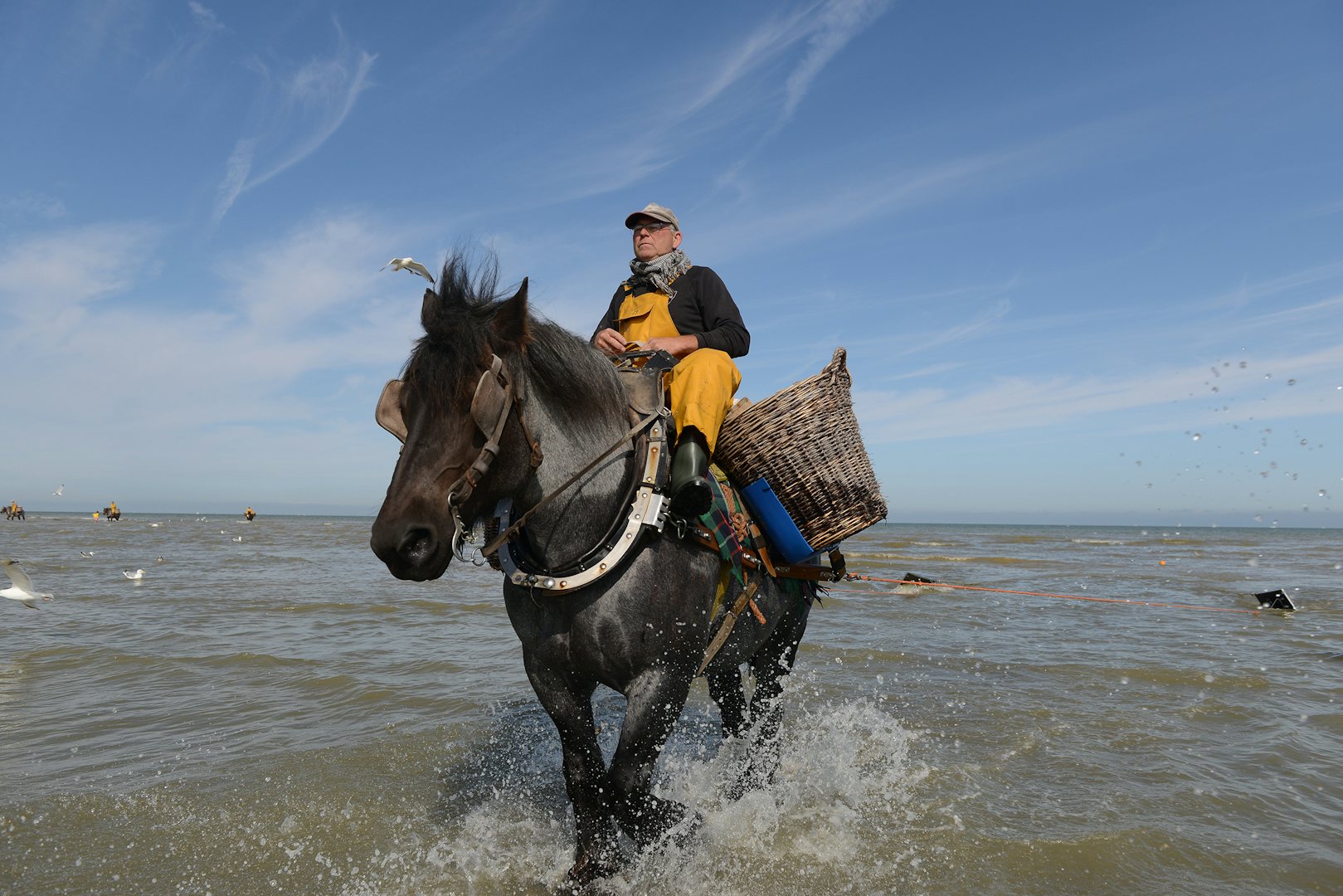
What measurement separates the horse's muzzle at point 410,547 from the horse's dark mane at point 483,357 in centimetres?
44

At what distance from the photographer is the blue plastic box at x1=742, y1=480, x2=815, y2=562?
371 cm

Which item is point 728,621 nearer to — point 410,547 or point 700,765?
point 410,547

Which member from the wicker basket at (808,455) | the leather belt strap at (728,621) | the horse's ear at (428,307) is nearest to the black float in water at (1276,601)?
the wicker basket at (808,455)

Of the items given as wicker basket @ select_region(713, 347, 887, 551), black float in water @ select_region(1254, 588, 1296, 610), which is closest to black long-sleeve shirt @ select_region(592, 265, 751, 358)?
wicker basket @ select_region(713, 347, 887, 551)

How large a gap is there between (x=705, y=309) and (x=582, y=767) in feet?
7.50

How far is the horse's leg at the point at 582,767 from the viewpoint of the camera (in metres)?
3.12

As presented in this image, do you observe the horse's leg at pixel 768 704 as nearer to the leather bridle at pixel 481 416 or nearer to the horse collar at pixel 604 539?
the horse collar at pixel 604 539

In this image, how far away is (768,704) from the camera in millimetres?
4707

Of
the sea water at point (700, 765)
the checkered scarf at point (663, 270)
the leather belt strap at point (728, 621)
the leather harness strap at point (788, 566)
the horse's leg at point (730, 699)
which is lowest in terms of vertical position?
the sea water at point (700, 765)

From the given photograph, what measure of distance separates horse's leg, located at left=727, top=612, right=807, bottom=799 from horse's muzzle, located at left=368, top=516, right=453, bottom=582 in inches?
111

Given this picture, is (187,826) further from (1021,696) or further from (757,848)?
(1021,696)

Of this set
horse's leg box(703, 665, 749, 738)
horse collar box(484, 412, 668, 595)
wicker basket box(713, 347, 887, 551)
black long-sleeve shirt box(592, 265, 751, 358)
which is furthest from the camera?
horse's leg box(703, 665, 749, 738)

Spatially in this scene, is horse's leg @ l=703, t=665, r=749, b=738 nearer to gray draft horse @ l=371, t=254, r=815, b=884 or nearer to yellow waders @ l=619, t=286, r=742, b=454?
gray draft horse @ l=371, t=254, r=815, b=884

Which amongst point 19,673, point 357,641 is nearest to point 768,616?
point 357,641
